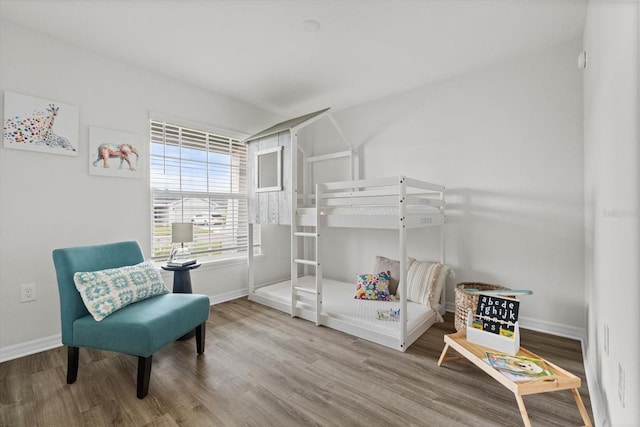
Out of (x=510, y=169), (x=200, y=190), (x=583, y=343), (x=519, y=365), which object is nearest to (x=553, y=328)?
(x=583, y=343)

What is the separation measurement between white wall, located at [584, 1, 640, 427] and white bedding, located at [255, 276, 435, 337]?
3.81ft

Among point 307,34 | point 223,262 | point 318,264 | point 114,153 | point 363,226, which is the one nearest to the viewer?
point 307,34

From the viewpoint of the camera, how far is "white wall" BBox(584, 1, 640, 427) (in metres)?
0.91

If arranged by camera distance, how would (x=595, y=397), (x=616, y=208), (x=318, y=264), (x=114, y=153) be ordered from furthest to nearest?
(x=318, y=264) → (x=114, y=153) → (x=595, y=397) → (x=616, y=208)

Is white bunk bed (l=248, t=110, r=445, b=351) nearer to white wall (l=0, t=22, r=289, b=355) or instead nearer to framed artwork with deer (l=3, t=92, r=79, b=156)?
white wall (l=0, t=22, r=289, b=355)

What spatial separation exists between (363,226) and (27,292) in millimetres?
2697

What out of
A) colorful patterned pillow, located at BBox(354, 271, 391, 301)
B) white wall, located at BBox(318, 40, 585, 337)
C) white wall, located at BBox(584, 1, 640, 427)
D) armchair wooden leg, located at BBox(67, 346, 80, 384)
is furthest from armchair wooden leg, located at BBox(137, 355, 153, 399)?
white wall, located at BBox(318, 40, 585, 337)

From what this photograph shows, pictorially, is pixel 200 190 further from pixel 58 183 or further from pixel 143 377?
pixel 143 377

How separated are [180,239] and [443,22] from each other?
9.33 ft

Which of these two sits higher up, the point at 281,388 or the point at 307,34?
the point at 307,34

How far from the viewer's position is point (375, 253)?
3629mm

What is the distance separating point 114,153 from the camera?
2631mm

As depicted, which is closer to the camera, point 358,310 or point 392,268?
point 358,310

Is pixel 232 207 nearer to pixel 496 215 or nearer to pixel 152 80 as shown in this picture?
pixel 152 80
